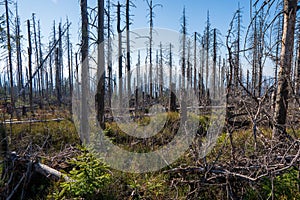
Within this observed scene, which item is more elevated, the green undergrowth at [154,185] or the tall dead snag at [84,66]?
the tall dead snag at [84,66]

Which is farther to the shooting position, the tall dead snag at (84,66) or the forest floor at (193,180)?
the tall dead snag at (84,66)

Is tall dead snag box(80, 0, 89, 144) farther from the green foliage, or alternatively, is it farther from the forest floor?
the green foliage

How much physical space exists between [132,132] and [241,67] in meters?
4.53

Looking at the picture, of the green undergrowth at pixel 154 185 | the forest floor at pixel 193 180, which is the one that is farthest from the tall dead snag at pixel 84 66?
the green undergrowth at pixel 154 185

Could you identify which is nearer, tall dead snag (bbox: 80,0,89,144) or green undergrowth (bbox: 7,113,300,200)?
green undergrowth (bbox: 7,113,300,200)

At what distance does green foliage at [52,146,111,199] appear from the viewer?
269 cm

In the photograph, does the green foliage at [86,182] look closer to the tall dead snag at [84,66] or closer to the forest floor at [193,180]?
the forest floor at [193,180]

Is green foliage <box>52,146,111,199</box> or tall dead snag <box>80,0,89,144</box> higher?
tall dead snag <box>80,0,89,144</box>

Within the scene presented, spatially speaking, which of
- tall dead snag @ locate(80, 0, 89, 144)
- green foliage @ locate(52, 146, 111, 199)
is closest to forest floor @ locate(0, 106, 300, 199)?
green foliage @ locate(52, 146, 111, 199)

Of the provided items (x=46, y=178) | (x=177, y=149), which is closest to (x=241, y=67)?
(x=177, y=149)

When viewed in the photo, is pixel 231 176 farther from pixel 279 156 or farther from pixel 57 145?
pixel 57 145

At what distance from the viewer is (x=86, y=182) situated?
277 centimetres

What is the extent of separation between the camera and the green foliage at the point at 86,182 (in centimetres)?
269

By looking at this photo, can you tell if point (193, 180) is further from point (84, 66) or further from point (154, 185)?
point (84, 66)
